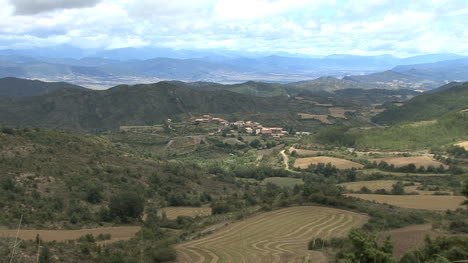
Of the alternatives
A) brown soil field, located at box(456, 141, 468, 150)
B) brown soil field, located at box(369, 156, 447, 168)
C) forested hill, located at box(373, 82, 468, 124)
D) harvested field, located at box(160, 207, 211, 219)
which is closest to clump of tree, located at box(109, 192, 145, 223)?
harvested field, located at box(160, 207, 211, 219)

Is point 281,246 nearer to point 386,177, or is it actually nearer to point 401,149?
point 386,177

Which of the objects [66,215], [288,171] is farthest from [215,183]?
[66,215]

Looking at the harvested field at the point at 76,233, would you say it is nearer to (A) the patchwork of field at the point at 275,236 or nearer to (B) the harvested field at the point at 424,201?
(A) the patchwork of field at the point at 275,236

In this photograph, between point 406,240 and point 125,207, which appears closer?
point 406,240

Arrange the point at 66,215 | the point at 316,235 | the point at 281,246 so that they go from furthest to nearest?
the point at 66,215 → the point at 316,235 → the point at 281,246

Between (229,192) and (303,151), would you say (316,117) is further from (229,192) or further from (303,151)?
(229,192)

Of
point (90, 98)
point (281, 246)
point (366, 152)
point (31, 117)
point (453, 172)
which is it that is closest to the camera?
point (281, 246)

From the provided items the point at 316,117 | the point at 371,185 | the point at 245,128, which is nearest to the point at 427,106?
the point at 316,117
